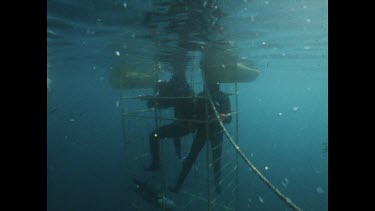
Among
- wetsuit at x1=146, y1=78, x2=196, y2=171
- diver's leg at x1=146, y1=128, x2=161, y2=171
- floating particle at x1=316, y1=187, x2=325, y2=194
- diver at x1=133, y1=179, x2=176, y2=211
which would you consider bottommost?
floating particle at x1=316, y1=187, x2=325, y2=194

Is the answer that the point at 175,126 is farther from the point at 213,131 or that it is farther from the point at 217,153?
the point at 217,153

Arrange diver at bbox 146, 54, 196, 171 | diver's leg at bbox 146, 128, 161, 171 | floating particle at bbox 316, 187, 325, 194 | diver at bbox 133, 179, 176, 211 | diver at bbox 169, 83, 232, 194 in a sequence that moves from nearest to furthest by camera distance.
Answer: diver at bbox 169, 83, 232, 194 → diver at bbox 146, 54, 196, 171 → diver's leg at bbox 146, 128, 161, 171 → diver at bbox 133, 179, 176, 211 → floating particle at bbox 316, 187, 325, 194

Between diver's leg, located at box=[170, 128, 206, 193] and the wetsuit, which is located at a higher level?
the wetsuit

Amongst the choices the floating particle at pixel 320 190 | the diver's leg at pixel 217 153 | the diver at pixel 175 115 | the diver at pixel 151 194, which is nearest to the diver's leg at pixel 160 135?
the diver at pixel 175 115

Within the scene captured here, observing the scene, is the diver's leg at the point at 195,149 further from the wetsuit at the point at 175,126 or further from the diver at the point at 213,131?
the wetsuit at the point at 175,126

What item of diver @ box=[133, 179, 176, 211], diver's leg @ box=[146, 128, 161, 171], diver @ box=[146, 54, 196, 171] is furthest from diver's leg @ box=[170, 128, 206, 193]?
diver's leg @ box=[146, 128, 161, 171]

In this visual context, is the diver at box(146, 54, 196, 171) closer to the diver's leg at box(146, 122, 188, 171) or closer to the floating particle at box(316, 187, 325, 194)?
the diver's leg at box(146, 122, 188, 171)

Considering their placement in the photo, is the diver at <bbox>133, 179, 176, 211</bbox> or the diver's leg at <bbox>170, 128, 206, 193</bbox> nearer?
the diver's leg at <bbox>170, 128, 206, 193</bbox>

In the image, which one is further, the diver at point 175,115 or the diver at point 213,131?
the diver at point 175,115

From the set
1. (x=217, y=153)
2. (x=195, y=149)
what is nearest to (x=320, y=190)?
(x=217, y=153)

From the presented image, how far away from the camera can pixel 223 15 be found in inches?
390

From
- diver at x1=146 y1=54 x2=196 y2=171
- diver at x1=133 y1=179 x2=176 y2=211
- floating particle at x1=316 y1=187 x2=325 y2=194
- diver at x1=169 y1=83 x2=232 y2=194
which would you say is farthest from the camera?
floating particle at x1=316 y1=187 x2=325 y2=194
